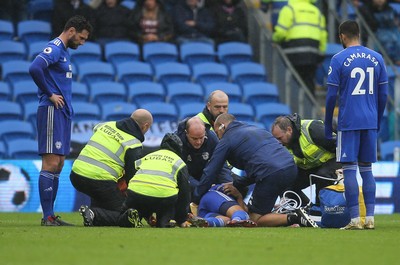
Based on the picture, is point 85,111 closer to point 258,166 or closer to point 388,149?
point 388,149

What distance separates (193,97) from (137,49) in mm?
1447

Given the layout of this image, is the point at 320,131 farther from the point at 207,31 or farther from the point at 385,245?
the point at 207,31

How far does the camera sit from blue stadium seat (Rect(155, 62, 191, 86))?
20016 mm

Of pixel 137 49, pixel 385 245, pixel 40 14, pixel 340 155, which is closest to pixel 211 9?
pixel 137 49

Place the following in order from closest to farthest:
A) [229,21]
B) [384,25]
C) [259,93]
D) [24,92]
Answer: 1. [24,92]
2. [259,93]
3. [229,21]
4. [384,25]

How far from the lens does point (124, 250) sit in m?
8.89

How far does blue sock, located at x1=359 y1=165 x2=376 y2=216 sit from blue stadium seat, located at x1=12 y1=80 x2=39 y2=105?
Result: 8.53 meters

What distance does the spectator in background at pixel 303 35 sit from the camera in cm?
1989

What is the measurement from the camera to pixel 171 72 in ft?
65.7

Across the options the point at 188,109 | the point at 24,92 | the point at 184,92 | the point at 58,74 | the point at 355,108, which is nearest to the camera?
the point at 355,108

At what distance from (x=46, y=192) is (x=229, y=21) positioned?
9.51 m

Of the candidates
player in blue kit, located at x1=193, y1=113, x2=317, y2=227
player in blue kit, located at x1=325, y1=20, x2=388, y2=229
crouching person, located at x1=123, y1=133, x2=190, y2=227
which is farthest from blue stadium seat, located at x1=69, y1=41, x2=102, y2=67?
player in blue kit, located at x1=325, y1=20, x2=388, y2=229

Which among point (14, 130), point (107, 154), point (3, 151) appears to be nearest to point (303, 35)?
point (14, 130)

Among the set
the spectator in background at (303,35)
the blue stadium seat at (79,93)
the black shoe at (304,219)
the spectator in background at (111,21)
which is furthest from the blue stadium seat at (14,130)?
the black shoe at (304,219)
